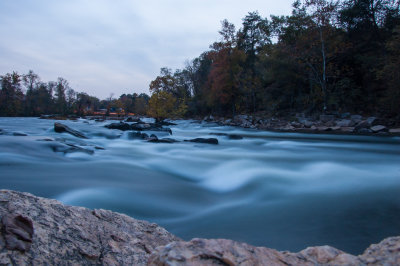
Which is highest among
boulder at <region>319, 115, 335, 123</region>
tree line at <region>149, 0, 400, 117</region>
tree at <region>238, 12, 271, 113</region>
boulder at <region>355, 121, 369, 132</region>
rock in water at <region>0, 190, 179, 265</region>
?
tree at <region>238, 12, 271, 113</region>

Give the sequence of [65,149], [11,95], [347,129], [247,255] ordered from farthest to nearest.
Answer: [11,95]
[347,129]
[65,149]
[247,255]

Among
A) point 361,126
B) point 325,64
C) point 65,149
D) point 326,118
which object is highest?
point 325,64

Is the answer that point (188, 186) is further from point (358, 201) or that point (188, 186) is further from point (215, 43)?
point (215, 43)

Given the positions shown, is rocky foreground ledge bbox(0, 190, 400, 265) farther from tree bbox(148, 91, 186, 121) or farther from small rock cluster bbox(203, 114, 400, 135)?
tree bbox(148, 91, 186, 121)

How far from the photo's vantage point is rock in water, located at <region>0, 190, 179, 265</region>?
1.05 metres

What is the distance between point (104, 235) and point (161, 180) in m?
2.72

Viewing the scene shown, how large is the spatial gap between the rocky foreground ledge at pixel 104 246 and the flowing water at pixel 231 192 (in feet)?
2.68

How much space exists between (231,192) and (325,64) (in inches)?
842

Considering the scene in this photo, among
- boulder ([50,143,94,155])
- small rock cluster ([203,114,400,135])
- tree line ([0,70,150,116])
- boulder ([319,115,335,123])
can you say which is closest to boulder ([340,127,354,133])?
small rock cluster ([203,114,400,135])

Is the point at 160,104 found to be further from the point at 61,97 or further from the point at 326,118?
the point at 61,97

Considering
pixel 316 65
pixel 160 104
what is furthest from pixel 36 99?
pixel 316 65

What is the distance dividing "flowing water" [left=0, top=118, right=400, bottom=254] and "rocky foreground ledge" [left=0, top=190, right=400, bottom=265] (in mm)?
815

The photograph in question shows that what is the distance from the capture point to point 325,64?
20594 mm

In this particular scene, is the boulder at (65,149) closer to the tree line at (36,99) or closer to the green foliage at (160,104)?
the green foliage at (160,104)
